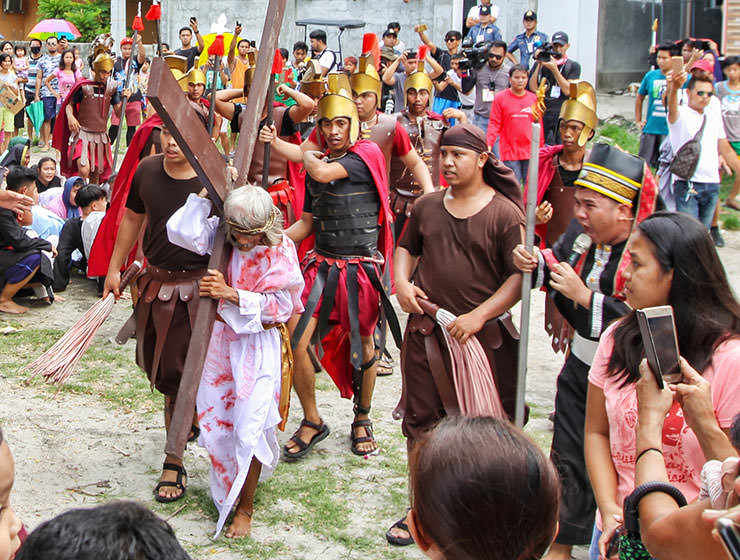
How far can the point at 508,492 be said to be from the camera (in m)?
1.68

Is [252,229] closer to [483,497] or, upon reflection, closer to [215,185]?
[215,185]

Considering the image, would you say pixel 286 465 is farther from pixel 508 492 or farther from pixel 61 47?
pixel 61 47

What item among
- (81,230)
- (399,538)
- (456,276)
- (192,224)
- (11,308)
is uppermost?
(192,224)

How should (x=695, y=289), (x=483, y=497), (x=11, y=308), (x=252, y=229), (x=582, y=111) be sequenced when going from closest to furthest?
(x=483, y=497), (x=695, y=289), (x=252, y=229), (x=582, y=111), (x=11, y=308)

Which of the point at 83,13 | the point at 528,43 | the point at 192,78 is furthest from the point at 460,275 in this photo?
the point at 83,13

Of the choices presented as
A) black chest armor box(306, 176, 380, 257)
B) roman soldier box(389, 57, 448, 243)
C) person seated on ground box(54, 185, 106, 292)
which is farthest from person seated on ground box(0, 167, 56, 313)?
black chest armor box(306, 176, 380, 257)

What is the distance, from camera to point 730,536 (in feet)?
4.61

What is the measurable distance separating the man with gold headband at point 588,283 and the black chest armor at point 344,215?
5.32ft

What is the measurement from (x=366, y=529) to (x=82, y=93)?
328 inches

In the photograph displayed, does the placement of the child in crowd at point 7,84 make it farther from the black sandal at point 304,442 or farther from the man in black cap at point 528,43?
the black sandal at point 304,442

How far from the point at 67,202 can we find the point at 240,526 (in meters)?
5.73

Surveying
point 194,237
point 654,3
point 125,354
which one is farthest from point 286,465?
point 654,3

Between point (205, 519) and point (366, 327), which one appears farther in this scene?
point (366, 327)

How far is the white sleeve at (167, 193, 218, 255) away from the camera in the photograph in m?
4.14
